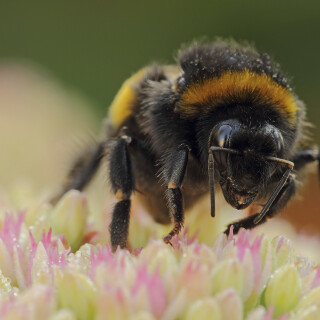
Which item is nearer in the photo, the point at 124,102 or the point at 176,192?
the point at 176,192

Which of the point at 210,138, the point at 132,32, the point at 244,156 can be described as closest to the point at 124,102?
the point at 210,138

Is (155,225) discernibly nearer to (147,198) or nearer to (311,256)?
(147,198)

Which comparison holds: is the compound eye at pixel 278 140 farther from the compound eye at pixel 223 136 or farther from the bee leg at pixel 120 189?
the bee leg at pixel 120 189

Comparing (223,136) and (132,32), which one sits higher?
(223,136)

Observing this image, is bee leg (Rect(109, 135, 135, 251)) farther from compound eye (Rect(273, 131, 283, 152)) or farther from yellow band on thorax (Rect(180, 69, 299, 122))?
compound eye (Rect(273, 131, 283, 152))

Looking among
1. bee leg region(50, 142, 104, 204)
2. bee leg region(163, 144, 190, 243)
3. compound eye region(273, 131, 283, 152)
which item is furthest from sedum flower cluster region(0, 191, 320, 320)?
bee leg region(50, 142, 104, 204)

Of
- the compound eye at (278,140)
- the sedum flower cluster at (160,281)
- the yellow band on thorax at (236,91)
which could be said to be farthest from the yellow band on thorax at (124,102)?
the compound eye at (278,140)

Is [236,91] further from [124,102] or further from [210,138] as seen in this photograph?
[124,102]
